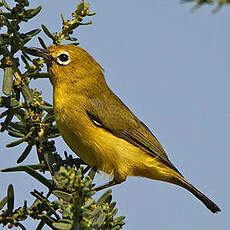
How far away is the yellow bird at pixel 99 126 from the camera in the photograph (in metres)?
4.73

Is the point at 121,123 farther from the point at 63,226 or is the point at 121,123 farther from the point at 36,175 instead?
the point at 63,226

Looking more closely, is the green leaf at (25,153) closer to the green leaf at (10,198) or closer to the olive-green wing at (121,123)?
the green leaf at (10,198)

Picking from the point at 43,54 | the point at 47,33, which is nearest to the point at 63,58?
the point at 43,54

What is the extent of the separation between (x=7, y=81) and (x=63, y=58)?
1.84 meters

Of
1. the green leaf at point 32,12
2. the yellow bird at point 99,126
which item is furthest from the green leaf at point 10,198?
the yellow bird at point 99,126

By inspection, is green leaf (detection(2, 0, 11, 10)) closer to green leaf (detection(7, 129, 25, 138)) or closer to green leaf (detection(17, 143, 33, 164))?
green leaf (detection(7, 129, 25, 138))

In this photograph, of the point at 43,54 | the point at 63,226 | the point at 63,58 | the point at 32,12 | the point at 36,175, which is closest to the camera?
the point at 63,226

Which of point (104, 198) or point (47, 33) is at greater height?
point (47, 33)

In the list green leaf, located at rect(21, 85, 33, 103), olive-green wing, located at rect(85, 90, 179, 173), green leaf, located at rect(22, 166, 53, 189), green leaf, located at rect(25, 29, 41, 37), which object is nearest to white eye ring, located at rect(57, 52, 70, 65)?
olive-green wing, located at rect(85, 90, 179, 173)

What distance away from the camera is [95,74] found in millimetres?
5762

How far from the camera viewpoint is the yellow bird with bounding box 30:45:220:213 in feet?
15.5

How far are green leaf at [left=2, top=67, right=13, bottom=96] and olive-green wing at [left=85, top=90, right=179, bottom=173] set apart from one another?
162cm

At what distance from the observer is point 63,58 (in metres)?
5.30

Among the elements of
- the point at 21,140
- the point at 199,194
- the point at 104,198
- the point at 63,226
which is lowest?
the point at 63,226
